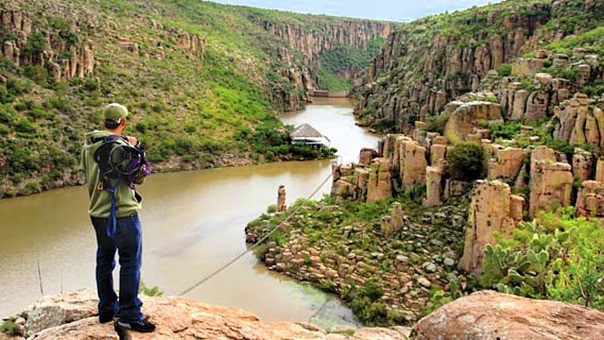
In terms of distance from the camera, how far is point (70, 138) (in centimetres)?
3606

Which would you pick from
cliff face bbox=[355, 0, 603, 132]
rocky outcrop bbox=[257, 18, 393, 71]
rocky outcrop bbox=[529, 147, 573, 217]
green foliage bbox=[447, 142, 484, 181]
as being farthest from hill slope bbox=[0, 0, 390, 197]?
rocky outcrop bbox=[257, 18, 393, 71]

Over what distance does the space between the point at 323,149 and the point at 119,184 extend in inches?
1572

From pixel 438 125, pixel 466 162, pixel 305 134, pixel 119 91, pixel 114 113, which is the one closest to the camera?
pixel 114 113

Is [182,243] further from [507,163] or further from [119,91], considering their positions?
[119,91]

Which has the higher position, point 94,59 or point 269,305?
point 94,59

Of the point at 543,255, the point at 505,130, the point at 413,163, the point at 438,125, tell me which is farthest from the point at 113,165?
the point at 438,125

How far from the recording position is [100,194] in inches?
221

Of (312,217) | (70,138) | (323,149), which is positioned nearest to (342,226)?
(312,217)

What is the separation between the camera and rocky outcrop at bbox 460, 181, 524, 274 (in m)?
16.7

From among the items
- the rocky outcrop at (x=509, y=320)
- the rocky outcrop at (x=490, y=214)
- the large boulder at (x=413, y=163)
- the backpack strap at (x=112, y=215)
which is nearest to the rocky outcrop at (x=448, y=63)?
the large boulder at (x=413, y=163)

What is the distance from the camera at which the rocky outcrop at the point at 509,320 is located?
4949mm

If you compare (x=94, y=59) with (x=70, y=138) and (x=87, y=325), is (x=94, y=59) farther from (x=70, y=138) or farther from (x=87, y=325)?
(x=87, y=325)

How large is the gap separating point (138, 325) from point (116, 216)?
37.7 inches

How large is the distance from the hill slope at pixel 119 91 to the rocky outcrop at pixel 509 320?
1173 inches
